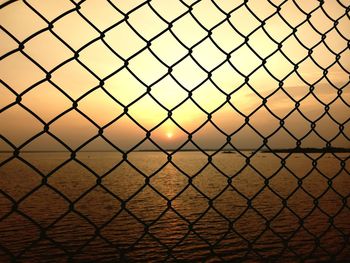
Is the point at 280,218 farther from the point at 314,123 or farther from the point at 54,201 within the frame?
the point at 314,123

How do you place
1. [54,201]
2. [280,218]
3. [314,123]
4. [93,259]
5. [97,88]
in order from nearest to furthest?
[97,88] → [314,123] → [93,259] → [280,218] → [54,201]

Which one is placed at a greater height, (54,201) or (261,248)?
(54,201)

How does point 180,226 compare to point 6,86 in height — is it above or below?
below

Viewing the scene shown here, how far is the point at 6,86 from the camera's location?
177cm

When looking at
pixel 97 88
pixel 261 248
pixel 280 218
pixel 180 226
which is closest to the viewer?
pixel 97 88

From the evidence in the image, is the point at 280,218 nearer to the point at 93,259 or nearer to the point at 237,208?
the point at 237,208

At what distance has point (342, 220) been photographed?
2584cm

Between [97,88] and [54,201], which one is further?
[54,201]

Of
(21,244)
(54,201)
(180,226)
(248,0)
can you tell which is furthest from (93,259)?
(54,201)

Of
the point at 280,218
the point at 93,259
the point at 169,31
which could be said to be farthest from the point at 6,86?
the point at 280,218

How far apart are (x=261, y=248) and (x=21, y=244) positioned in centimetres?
1204

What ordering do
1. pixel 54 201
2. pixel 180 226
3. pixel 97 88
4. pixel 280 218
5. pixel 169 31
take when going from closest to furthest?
pixel 97 88 → pixel 169 31 → pixel 180 226 → pixel 280 218 → pixel 54 201

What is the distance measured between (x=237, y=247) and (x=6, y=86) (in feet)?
60.1

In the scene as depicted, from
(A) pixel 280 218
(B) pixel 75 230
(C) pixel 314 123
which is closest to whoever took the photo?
(C) pixel 314 123
